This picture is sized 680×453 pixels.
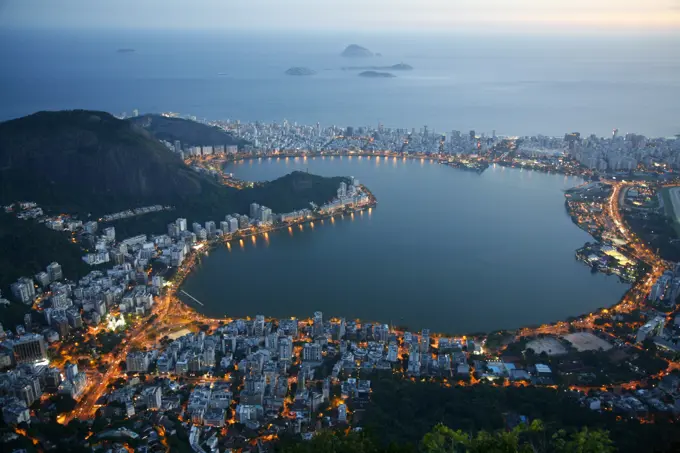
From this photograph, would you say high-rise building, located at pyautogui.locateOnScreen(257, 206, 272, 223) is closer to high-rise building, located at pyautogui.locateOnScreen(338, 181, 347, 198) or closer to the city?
the city

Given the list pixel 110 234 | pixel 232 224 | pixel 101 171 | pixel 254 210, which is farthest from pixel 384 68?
pixel 110 234

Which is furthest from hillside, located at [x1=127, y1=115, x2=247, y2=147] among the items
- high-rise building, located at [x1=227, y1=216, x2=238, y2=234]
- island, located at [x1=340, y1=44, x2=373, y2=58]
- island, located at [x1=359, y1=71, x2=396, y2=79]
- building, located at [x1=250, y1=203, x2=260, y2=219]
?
island, located at [x1=340, y1=44, x2=373, y2=58]

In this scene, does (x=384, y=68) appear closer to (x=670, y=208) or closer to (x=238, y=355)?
(x=670, y=208)

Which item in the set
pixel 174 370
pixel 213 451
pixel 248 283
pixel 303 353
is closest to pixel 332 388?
pixel 303 353

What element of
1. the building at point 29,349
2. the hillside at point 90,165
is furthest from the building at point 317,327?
the hillside at point 90,165

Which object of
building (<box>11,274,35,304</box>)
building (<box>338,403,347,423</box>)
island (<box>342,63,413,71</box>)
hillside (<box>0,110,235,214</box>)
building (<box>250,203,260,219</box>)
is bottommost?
building (<box>338,403,347,423</box>)

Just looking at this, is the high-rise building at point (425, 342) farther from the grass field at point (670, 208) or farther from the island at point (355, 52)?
the island at point (355, 52)

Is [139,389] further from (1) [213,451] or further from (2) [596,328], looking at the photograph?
(2) [596,328]
